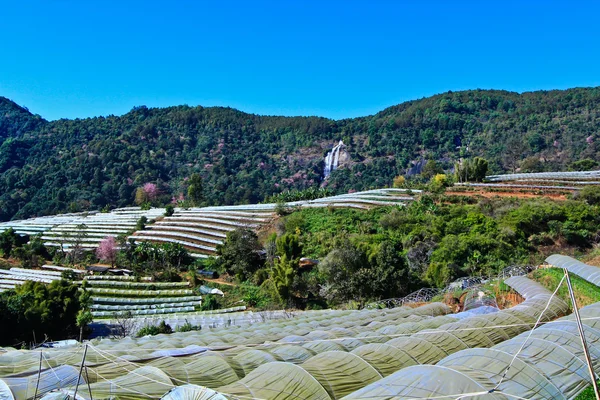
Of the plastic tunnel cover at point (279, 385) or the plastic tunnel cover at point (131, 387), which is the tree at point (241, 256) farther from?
the plastic tunnel cover at point (279, 385)

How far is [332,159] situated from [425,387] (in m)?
112

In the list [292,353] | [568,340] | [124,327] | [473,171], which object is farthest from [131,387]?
[473,171]

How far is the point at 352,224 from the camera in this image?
142 ft

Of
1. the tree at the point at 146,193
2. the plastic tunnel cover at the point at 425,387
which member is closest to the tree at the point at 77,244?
the tree at the point at 146,193

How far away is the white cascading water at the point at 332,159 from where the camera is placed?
115062 millimetres

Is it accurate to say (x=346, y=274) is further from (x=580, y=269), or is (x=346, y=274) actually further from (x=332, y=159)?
(x=332, y=159)

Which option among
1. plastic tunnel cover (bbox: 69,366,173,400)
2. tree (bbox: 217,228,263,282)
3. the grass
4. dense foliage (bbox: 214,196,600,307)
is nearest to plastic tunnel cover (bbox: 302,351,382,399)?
plastic tunnel cover (bbox: 69,366,173,400)

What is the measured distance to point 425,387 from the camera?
6.37 meters

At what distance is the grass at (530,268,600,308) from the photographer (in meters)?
17.6

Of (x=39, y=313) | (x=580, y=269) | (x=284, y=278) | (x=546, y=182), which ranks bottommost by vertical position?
(x=39, y=313)

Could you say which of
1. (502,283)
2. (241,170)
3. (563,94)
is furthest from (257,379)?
(563,94)

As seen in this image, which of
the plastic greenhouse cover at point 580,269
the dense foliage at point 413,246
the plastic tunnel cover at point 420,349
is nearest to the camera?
the plastic tunnel cover at point 420,349

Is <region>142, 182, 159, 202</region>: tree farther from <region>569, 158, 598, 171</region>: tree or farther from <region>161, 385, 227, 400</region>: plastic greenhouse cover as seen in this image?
<region>161, 385, 227, 400</region>: plastic greenhouse cover

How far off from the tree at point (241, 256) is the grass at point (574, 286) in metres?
21.2
